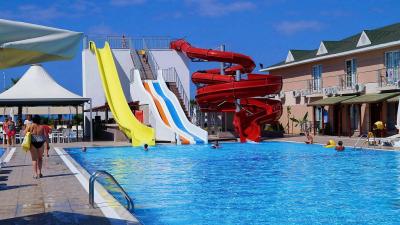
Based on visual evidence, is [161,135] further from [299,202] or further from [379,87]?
[299,202]

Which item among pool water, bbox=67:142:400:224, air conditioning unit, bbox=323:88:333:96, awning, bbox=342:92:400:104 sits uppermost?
air conditioning unit, bbox=323:88:333:96

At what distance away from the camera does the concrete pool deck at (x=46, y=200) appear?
690cm

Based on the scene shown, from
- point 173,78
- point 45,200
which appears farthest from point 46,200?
point 173,78

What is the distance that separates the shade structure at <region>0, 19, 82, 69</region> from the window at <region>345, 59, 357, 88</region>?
27.7m

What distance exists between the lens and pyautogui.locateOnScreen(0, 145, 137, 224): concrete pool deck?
22.7ft

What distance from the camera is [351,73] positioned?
3191 cm

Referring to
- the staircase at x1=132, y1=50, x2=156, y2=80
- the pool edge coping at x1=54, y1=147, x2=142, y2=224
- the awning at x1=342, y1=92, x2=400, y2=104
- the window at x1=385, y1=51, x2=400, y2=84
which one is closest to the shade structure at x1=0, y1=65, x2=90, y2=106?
the staircase at x1=132, y1=50, x2=156, y2=80

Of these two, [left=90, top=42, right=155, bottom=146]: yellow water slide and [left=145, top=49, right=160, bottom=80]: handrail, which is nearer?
[left=90, top=42, right=155, bottom=146]: yellow water slide

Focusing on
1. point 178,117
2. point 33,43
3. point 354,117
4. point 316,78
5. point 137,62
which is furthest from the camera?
point 316,78

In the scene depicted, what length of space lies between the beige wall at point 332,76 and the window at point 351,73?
31 centimetres

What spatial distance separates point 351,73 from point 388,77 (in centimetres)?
379

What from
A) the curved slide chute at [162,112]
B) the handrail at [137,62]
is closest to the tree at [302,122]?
the curved slide chute at [162,112]

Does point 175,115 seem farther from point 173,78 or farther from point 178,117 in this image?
point 173,78

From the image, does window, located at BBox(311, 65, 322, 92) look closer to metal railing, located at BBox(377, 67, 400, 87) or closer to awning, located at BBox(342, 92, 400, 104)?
awning, located at BBox(342, 92, 400, 104)
